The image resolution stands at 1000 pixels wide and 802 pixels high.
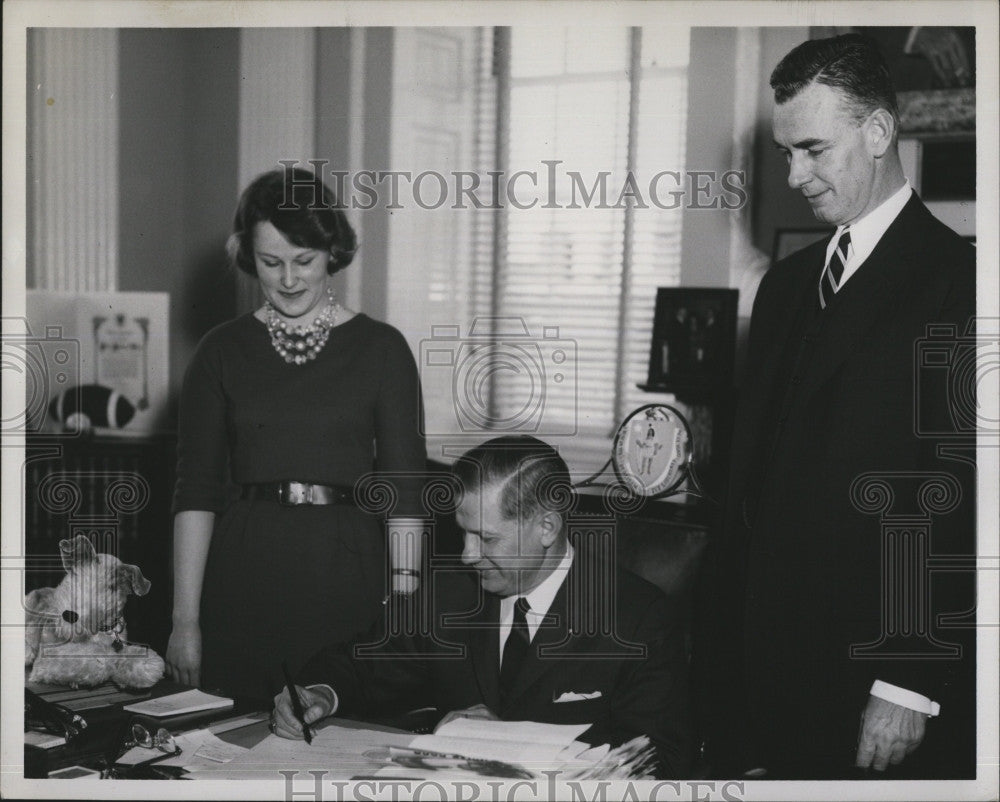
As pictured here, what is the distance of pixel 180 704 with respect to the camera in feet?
7.02

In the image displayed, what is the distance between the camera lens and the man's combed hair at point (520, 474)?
231 centimetres

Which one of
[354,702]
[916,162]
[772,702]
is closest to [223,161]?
[354,702]

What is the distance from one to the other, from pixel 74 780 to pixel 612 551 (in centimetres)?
133

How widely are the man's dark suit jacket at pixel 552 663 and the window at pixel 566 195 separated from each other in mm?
365

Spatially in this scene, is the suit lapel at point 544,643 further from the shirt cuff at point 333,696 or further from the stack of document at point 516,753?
the shirt cuff at point 333,696

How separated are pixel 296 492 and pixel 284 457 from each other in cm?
9

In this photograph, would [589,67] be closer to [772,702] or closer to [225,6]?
[225,6]

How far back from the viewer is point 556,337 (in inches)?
98.0

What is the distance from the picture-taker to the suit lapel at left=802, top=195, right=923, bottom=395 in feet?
7.12

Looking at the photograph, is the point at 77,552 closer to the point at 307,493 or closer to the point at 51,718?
the point at 51,718

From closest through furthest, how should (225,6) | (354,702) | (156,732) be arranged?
1. (156,732)
2. (354,702)
3. (225,6)

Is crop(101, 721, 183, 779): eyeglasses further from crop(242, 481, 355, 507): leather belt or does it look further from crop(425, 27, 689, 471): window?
crop(425, 27, 689, 471): window

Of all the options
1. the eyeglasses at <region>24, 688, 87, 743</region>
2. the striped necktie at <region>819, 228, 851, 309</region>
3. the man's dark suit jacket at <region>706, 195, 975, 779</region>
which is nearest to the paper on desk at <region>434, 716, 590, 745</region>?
the man's dark suit jacket at <region>706, 195, 975, 779</region>

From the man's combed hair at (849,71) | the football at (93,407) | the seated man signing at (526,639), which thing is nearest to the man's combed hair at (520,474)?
the seated man signing at (526,639)
